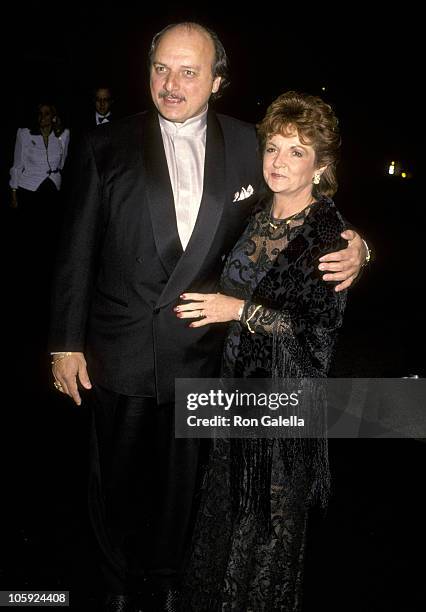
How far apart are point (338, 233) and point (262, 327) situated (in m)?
0.39

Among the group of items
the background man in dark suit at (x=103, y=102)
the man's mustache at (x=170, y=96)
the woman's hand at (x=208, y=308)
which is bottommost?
the woman's hand at (x=208, y=308)

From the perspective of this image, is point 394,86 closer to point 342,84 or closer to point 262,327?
point 342,84

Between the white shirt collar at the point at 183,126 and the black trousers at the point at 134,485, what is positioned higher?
the white shirt collar at the point at 183,126

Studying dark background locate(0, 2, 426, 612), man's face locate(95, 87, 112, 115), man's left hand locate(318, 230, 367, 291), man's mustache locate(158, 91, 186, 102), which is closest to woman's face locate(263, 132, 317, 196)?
man's left hand locate(318, 230, 367, 291)

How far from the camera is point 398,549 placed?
2727mm

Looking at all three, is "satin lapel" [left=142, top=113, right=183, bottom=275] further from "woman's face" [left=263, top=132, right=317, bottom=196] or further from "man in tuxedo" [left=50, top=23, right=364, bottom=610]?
"woman's face" [left=263, top=132, right=317, bottom=196]

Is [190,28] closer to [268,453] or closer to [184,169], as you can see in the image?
[184,169]

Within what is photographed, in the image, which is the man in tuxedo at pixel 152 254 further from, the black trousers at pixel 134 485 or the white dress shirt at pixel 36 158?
the white dress shirt at pixel 36 158

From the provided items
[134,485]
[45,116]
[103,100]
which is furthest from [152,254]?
[103,100]

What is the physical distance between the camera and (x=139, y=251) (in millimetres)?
1903

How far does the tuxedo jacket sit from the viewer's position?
1.87 meters

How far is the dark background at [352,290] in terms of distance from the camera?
2.62 meters

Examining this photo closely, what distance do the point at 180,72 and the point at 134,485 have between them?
4.62 ft

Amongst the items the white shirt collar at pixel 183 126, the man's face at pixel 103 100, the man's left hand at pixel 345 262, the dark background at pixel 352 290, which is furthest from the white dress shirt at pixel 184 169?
the man's face at pixel 103 100
